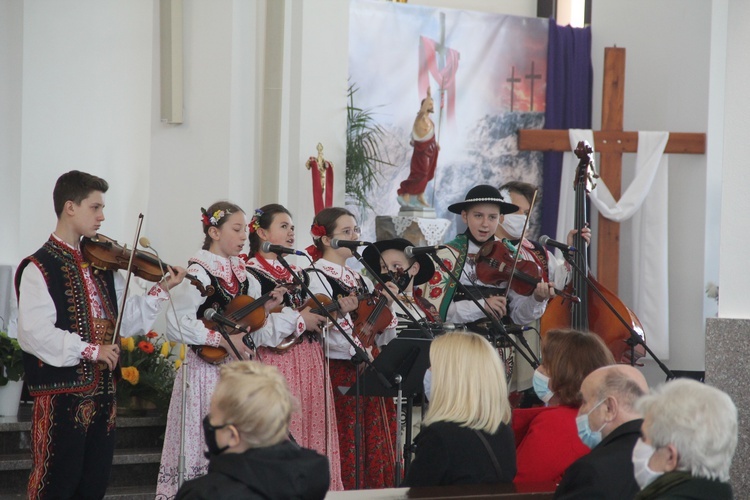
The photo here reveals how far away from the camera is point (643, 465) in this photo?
2504 millimetres

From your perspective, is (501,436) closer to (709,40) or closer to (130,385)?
(130,385)

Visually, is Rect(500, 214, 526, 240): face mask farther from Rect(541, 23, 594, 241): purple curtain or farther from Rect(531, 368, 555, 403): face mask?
Rect(541, 23, 594, 241): purple curtain

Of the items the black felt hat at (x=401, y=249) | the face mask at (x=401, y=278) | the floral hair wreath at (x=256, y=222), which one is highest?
the floral hair wreath at (x=256, y=222)

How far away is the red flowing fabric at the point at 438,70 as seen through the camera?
31.5 feet

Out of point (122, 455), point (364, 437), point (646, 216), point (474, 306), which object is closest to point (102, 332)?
point (364, 437)

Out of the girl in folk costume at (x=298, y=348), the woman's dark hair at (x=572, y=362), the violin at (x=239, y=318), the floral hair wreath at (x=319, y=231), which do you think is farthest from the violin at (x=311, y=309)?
the woman's dark hair at (x=572, y=362)

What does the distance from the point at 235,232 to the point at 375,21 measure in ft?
16.2

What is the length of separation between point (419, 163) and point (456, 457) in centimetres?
642

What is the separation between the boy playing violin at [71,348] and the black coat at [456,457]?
5.22 ft

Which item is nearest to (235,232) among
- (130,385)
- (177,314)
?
(177,314)

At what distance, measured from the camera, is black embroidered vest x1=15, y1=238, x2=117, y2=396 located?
13.4 ft

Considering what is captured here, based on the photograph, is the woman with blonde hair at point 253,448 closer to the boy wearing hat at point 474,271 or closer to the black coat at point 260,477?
the black coat at point 260,477

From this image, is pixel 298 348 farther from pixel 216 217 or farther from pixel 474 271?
pixel 474 271

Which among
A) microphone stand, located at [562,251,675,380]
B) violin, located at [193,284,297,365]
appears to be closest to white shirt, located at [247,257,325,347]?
violin, located at [193,284,297,365]
